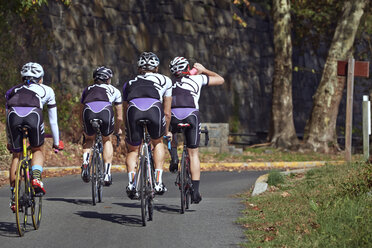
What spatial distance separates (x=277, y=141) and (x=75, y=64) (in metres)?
7.10

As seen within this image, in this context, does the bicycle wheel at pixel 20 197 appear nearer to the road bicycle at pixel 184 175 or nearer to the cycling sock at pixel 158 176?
the cycling sock at pixel 158 176

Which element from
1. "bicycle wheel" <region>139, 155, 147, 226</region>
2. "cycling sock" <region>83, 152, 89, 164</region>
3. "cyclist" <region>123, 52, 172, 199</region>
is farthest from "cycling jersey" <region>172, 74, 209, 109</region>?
"cycling sock" <region>83, 152, 89, 164</region>

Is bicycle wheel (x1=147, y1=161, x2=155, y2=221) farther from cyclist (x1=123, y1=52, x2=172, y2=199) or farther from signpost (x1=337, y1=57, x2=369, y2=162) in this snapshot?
signpost (x1=337, y1=57, x2=369, y2=162)

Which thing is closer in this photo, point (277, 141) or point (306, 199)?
point (306, 199)

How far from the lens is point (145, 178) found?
986 cm

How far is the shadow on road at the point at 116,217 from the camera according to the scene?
10.4 m

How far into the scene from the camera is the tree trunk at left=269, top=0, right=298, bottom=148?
86.4ft

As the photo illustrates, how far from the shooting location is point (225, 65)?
29.8 metres

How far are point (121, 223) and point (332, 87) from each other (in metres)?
16.6

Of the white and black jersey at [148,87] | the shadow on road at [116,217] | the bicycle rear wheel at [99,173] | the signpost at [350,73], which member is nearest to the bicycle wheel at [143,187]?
the shadow on road at [116,217]

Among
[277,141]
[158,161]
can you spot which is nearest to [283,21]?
[277,141]

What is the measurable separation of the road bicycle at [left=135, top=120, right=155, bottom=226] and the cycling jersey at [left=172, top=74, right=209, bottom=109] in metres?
1.01

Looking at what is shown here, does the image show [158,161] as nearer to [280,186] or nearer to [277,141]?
[280,186]

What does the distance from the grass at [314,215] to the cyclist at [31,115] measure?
2604 millimetres
